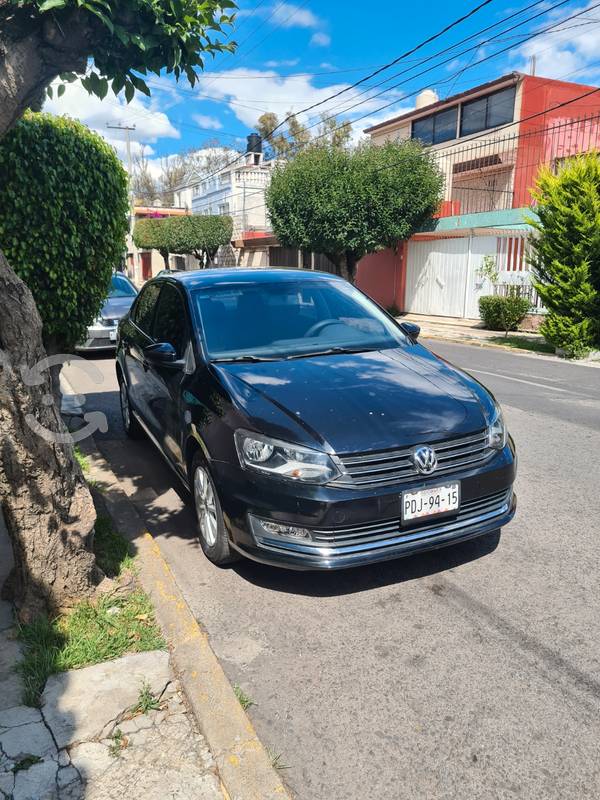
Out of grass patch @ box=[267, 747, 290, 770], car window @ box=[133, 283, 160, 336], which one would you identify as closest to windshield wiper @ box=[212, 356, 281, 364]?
car window @ box=[133, 283, 160, 336]

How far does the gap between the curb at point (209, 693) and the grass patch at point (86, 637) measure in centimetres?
10

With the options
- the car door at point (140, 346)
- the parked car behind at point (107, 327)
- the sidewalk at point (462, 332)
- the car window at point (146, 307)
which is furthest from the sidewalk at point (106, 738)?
the sidewalk at point (462, 332)

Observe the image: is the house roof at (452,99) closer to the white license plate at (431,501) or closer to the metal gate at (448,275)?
the metal gate at (448,275)

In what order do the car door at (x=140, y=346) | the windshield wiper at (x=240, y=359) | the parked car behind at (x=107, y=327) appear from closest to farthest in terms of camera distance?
the windshield wiper at (x=240, y=359) → the car door at (x=140, y=346) → the parked car behind at (x=107, y=327)

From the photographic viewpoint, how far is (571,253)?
12.6 meters

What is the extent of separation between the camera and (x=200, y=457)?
3869 mm

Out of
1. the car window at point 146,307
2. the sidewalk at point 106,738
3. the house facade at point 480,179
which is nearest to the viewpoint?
the sidewalk at point 106,738

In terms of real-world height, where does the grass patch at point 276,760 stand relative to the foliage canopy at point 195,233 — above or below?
below

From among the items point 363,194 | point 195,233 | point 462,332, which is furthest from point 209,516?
point 195,233

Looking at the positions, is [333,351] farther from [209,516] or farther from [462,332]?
[462,332]

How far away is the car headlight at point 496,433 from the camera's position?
362cm

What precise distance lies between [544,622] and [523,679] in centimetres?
50

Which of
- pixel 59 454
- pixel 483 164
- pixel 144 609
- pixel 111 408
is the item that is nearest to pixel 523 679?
pixel 144 609

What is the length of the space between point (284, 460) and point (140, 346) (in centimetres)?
279
